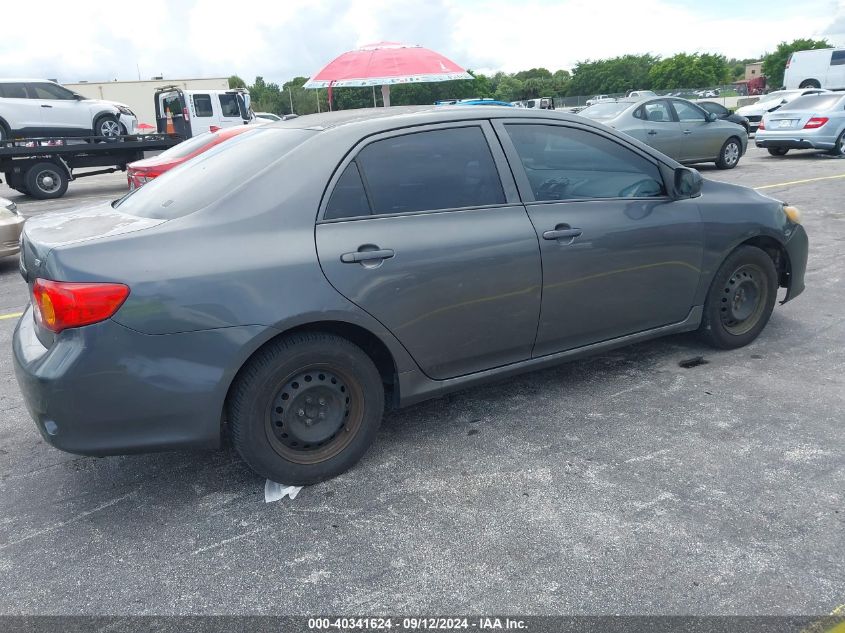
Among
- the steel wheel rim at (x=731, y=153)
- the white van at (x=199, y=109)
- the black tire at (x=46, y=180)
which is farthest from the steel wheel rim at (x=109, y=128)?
the steel wheel rim at (x=731, y=153)

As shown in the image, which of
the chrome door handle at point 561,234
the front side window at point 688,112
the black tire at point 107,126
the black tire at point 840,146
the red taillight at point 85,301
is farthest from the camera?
the black tire at point 107,126

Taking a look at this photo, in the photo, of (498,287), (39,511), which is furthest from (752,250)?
(39,511)

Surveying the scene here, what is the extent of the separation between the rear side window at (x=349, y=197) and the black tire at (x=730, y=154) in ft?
44.3

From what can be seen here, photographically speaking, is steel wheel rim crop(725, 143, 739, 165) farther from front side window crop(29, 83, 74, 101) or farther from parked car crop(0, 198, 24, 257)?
front side window crop(29, 83, 74, 101)

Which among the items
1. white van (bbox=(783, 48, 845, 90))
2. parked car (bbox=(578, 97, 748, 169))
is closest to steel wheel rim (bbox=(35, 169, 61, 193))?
parked car (bbox=(578, 97, 748, 169))

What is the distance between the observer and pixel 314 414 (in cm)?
316

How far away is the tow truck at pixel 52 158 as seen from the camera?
549 inches

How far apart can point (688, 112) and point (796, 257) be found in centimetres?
1056

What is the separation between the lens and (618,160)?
13.3 feet

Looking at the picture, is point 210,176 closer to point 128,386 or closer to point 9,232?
point 128,386

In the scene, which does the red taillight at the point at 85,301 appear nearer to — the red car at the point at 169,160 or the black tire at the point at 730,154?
the red car at the point at 169,160

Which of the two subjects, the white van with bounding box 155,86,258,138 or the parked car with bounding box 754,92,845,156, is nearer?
the parked car with bounding box 754,92,845,156

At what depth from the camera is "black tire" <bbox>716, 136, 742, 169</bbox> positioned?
14.9 meters

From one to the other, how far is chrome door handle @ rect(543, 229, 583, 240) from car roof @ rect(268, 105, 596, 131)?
2.14 feet
